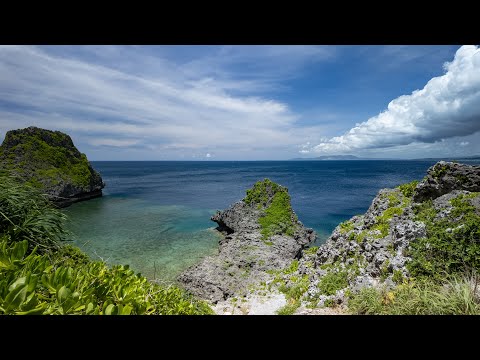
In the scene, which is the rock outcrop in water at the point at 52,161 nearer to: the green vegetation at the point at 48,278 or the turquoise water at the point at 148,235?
the turquoise water at the point at 148,235

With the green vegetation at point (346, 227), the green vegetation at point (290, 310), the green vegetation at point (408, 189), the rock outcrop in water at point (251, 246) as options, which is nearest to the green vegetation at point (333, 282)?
the green vegetation at point (290, 310)

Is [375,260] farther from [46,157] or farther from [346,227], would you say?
[46,157]

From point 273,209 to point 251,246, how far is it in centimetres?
615

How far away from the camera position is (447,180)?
869cm

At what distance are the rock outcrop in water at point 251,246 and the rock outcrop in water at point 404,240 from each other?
A: 3.18 meters

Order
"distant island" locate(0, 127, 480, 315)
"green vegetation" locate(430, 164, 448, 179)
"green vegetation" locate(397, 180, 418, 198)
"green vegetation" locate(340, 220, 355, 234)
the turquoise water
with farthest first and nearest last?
the turquoise water, "green vegetation" locate(340, 220, 355, 234), "green vegetation" locate(397, 180, 418, 198), "green vegetation" locate(430, 164, 448, 179), "distant island" locate(0, 127, 480, 315)

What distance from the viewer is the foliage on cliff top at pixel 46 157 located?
37125mm

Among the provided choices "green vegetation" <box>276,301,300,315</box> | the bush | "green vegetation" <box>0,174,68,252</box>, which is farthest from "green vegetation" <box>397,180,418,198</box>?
"green vegetation" <box>0,174,68,252</box>

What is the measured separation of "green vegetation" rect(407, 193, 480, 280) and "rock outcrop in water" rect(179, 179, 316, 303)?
26.6 feet

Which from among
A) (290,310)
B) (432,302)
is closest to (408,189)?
(290,310)

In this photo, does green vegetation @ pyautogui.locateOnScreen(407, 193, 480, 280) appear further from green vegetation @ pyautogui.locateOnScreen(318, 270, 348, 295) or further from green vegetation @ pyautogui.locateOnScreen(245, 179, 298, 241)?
green vegetation @ pyautogui.locateOnScreen(245, 179, 298, 241)

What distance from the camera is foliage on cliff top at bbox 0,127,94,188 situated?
37.1 meters
